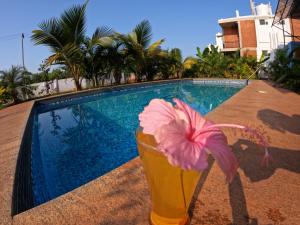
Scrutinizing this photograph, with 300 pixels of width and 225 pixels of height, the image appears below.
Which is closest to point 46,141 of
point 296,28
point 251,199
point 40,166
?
point 40,166

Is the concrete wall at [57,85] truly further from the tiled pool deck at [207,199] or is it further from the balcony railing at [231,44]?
the tiled pool deck at [207,199]

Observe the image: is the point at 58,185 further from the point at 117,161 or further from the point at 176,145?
the point at 176,145

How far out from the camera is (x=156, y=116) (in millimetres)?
578

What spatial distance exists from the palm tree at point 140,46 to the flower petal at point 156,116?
1503cm

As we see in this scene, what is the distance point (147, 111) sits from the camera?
0.60 meters

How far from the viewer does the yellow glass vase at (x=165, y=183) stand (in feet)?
2.43

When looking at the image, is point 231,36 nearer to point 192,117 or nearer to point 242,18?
point 242,18

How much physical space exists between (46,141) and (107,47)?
934 centimetres

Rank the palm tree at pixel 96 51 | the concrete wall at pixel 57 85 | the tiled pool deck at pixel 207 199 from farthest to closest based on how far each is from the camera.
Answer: the concrete wall at pixel 57 85 → the palm tree at pixel 96 51 → the tiled pool deck at pixel 207 199

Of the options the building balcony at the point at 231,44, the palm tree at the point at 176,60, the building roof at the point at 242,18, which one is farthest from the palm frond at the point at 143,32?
the building balcony at the point at 231,44

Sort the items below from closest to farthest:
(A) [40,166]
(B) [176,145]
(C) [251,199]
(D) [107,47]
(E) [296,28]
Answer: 1. (B) [176,145]
2. (C) [251,199]
3. (A) [40,166]
4. (D) [107,47]
5. (E) [296,28]

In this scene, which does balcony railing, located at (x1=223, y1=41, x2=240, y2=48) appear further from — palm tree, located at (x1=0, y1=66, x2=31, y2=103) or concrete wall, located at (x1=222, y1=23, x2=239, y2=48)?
palm tree, located at (x1=0, y1=66, x2=31, y2=103)

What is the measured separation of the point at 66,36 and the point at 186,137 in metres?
13.0

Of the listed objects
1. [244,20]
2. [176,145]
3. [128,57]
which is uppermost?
[244,20]
